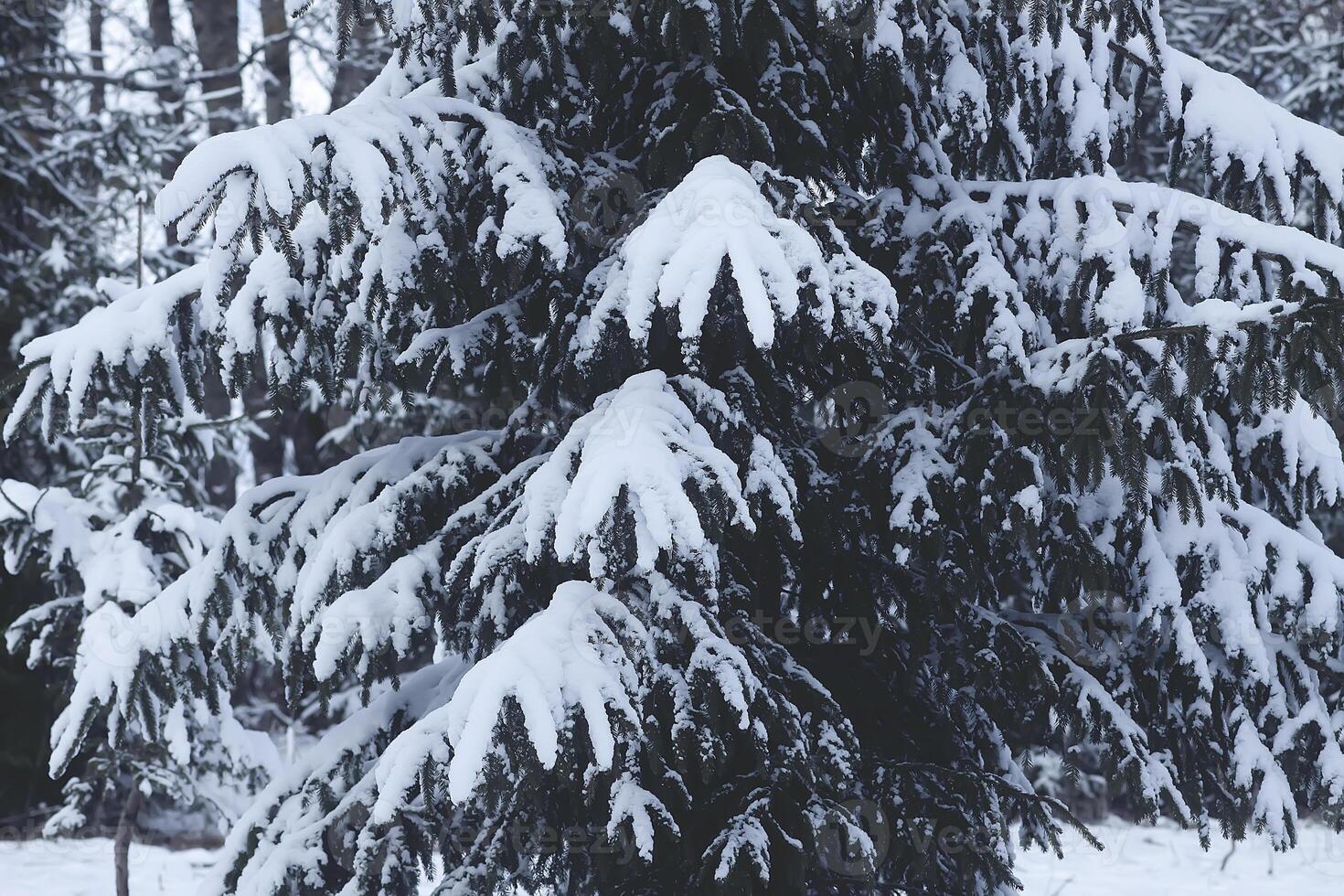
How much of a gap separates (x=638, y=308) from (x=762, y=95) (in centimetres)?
153

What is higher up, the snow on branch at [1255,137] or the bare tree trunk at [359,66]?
the bare tree trunk at [359,66]

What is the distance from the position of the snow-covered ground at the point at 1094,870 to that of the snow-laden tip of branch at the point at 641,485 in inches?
251

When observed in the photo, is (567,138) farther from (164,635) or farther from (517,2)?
(164,635)

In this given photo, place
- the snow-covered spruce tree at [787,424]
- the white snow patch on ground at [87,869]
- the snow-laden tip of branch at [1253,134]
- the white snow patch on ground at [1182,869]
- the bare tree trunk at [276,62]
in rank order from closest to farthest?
the snow-covered spruce tree at [787,424] < the snow-laden tip of branch at [1253,134] < the white snow patch on ground at [87,869] < the white snow patch on ground at [1182,869] < the bare tree trunk at [276,62]

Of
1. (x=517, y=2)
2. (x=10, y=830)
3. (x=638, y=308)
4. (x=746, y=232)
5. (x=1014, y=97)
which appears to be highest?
(x=517, y=2)

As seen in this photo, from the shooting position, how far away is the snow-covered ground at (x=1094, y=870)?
28.4ft

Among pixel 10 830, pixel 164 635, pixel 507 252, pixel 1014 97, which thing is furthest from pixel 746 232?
pixel 10 830

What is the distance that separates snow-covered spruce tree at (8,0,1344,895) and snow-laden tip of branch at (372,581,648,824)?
0.02 m

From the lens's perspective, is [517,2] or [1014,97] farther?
[1014,97]

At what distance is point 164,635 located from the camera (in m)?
4.81

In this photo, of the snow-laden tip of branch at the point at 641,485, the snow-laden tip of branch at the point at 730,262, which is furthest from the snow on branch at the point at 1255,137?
the snow-laden tip of branch at the point at 641,485

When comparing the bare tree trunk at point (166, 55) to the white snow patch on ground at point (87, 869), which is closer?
the white snow patch on ground at point (87, 869)

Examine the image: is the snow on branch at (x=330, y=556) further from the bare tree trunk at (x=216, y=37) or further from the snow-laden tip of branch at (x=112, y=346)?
the bare tree trunk at (x=216, y=37)

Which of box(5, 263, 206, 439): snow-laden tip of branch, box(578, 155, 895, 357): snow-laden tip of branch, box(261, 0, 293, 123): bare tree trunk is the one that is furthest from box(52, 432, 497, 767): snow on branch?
box(261, 0, 293, 123): bare tree trunk
